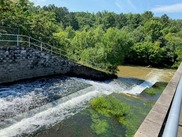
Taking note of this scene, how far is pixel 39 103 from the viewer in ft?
30.5

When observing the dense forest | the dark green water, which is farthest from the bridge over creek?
the dense forest

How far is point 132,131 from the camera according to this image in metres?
8.38

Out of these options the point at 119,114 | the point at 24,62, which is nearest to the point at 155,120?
the point at 119,114

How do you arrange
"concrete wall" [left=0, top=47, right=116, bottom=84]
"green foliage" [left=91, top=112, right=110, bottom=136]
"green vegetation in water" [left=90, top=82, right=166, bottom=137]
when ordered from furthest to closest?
"concrete wall" [left=0, top=47, right=116, bottom=84], "green vegetation in water" [left=90, top=82, right=166, bottom=137], "green foliage" [left=91, top=112, right=110, bottom=136]

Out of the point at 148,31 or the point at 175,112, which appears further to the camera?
the point at 148,31

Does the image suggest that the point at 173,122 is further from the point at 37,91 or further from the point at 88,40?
the point at 88,40

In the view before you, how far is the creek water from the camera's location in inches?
287

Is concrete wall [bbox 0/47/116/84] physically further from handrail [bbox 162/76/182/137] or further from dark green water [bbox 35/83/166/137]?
handrail [bbox 162/76/182/137]

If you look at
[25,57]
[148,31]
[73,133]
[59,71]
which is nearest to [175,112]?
[73,133]

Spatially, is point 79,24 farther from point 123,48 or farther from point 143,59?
point 123,48

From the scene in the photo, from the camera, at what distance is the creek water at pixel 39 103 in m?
7.29

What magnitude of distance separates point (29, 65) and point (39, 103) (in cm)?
424

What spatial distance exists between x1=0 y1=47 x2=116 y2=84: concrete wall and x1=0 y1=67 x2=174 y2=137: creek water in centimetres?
70

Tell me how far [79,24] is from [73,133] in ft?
238
